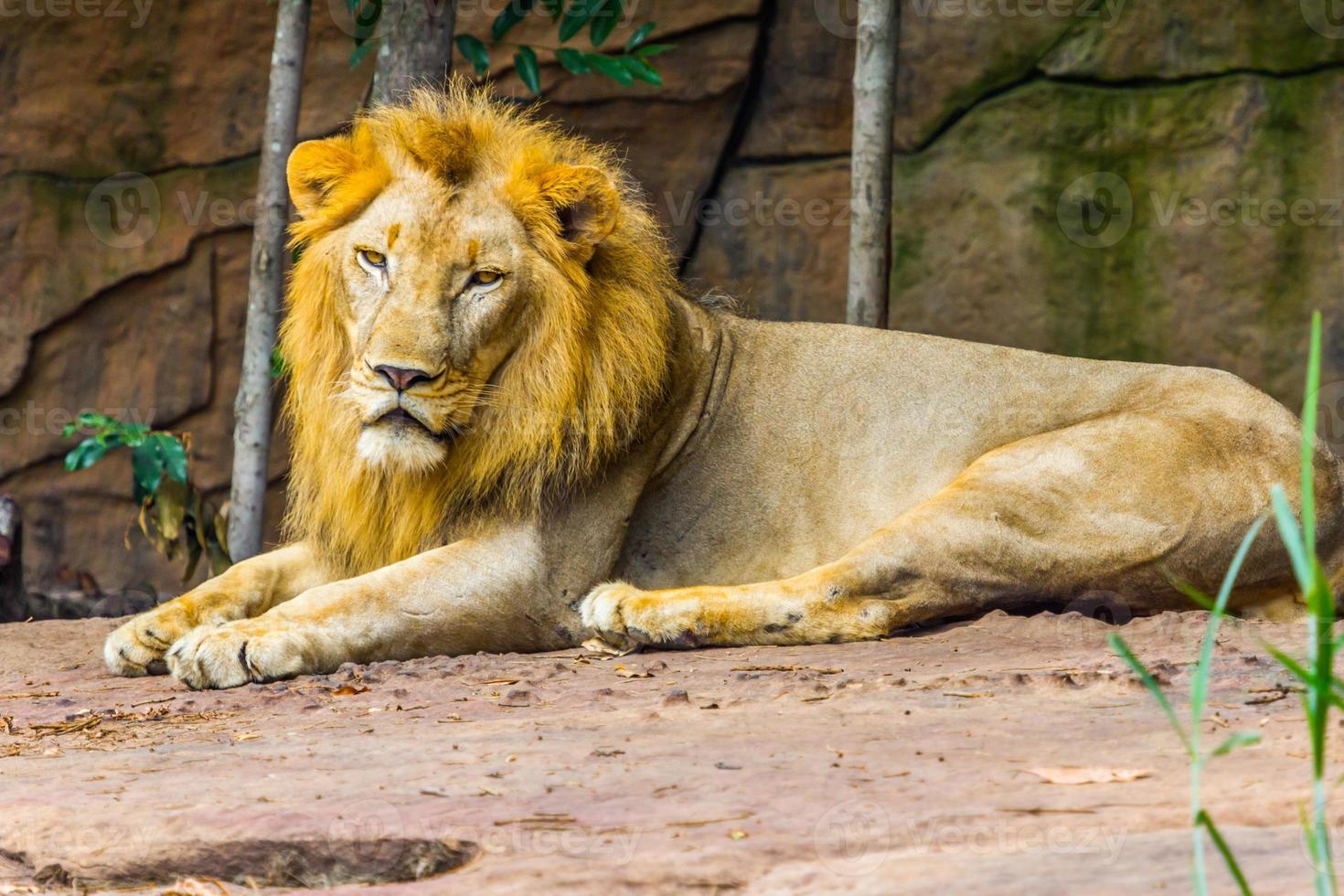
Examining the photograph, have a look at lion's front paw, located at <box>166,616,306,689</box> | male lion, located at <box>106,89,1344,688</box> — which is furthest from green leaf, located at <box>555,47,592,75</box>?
lion's front paw, located at <box>166,616,306,689</box>

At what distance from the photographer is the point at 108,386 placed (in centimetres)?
816

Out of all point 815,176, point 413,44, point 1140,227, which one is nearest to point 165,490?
point 413,44

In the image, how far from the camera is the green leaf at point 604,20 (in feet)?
21.6

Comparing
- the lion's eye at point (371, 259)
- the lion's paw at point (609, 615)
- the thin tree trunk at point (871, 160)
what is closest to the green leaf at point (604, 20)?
the thin tree trunk at point (871, 160)

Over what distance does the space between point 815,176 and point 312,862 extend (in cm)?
639

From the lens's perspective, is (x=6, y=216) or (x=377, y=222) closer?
(x=377, y=222)

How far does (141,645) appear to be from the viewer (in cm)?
449

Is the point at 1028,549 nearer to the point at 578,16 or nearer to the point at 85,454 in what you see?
the point at 578,16

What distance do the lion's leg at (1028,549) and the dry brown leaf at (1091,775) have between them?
1936 millimetres

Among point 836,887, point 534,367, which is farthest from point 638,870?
point 534,367

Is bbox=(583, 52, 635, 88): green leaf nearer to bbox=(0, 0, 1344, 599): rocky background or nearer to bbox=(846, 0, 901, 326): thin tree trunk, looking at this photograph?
bbox=(846, 0, 901, 326): thin tree trunk

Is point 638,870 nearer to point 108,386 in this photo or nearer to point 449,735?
point 449,735

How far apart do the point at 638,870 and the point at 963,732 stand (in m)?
0.91

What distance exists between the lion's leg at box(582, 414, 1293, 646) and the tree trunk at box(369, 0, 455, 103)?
8.47 feet
